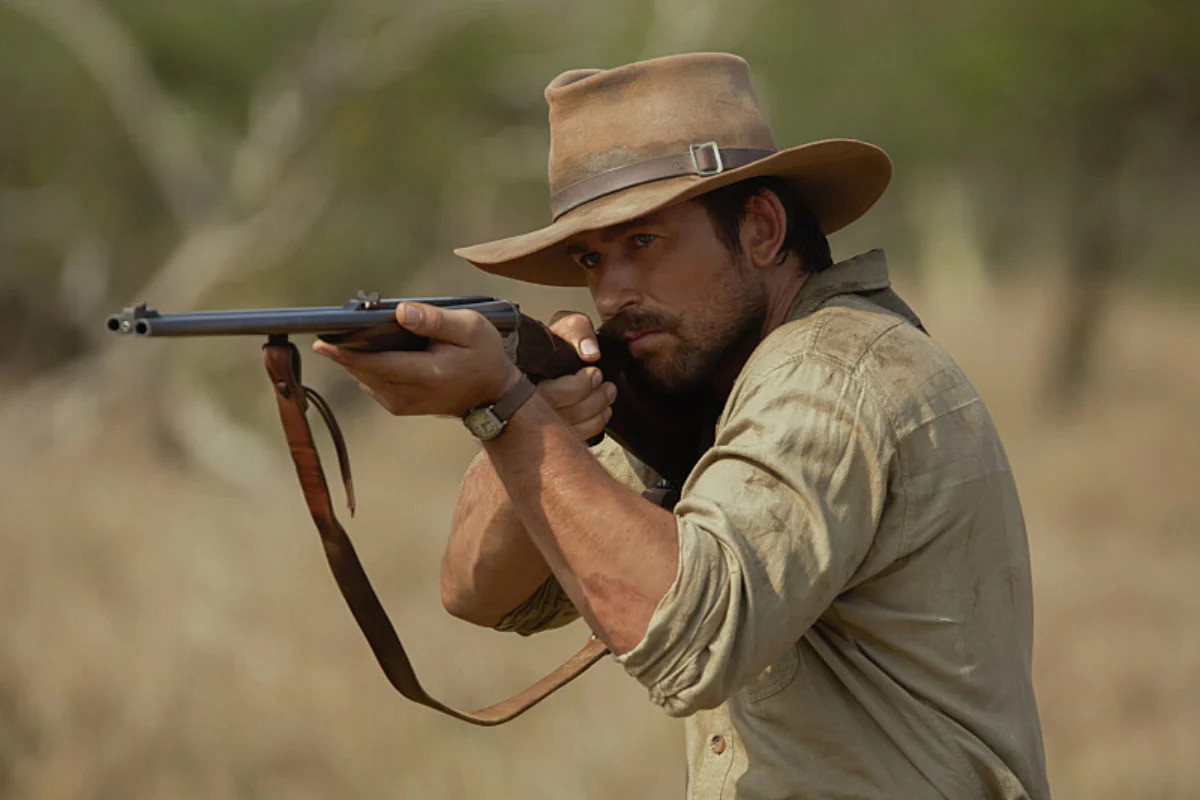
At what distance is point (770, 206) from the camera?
A: 12.0 ft

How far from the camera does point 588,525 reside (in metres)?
3.03

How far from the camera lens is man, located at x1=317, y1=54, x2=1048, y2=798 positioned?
2.96m

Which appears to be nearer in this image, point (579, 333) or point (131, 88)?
point (579, 333)

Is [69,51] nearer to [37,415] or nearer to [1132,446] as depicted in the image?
[37,415]

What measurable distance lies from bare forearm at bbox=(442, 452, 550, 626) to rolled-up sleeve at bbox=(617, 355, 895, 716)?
66cm

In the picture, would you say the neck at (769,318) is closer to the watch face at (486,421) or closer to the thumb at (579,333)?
the thumb at (579,333)

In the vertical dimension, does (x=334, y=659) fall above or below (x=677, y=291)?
below

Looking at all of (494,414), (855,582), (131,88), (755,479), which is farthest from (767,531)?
(131,88)

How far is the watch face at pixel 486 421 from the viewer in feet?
10.3

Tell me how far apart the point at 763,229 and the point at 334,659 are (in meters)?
5.15

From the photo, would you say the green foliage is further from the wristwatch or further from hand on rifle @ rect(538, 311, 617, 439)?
the wristwatch

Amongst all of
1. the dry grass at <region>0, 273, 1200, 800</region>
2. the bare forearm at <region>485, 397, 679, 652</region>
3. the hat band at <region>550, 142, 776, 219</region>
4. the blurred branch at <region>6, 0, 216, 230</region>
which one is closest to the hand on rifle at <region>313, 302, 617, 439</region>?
the bare forearm at <region>485, 397, 679, 652</region>

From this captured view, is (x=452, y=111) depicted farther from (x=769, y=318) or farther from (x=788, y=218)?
(x=769, y=318)

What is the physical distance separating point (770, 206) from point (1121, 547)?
25.9 feet
